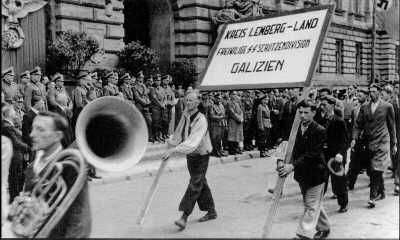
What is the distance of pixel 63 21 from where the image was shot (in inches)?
578

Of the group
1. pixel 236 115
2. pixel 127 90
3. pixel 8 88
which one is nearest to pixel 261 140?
pixel 236 115

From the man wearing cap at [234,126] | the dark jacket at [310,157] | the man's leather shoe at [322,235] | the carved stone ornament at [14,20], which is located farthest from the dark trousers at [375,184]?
the carved stone ornament at [14,20]

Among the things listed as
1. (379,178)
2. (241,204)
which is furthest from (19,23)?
(379,178)

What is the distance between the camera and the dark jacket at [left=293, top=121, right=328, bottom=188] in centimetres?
584

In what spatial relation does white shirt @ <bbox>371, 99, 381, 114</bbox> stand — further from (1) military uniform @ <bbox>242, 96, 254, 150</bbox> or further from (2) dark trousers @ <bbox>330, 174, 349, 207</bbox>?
(1) military uniform @ <bbox>242, 96, 254, 150</bbox>

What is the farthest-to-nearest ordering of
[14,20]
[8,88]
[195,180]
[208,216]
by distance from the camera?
[14,20] < [8,88] < [208,216] < [195,180]

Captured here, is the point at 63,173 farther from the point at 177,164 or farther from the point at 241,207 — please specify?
the point at 177,164

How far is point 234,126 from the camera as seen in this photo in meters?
14.2

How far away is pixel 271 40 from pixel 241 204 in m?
3.07

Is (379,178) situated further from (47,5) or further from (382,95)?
(47,5)

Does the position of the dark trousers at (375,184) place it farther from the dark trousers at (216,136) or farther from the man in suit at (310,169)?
the dark trousers at (216,136)

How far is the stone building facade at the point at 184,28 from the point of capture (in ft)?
50.3

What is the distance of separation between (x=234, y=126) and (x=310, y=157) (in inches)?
329

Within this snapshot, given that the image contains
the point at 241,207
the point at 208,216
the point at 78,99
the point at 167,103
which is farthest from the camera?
the point at 167,103
